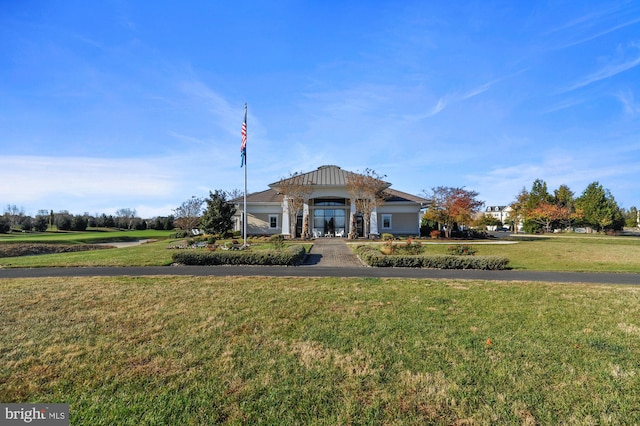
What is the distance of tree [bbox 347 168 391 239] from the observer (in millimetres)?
30500

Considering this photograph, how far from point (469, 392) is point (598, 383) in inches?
63.9

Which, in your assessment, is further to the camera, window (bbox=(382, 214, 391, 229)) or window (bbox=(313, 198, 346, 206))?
window (bbox=(382, 214, 391, 229))

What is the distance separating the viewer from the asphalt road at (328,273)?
1088 cm

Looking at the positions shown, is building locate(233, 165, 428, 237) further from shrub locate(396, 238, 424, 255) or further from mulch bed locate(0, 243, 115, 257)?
mulch bed locate(0, 243, 115, 257)

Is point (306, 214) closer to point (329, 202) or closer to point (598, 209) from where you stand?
point (329, 202)

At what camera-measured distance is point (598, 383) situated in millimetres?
3531

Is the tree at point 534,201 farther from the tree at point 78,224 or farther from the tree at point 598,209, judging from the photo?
the tree at point 78,224

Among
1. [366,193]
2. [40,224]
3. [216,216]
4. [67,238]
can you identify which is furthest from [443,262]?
[40,224]

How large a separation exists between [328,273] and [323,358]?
24.5 feet

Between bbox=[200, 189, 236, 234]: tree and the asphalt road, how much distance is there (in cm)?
1967

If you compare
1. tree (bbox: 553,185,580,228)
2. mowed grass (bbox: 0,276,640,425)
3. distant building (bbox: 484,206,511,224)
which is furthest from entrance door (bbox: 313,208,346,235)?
distant building (bbox: 484,206,511,224)

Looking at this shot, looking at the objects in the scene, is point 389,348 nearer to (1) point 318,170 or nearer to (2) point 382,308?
(2) point 382,308

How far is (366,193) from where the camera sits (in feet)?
102

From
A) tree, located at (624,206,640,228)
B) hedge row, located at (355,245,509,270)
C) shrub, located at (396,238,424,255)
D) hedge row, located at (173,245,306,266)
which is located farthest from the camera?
tree, located at (624,206,640,228)
